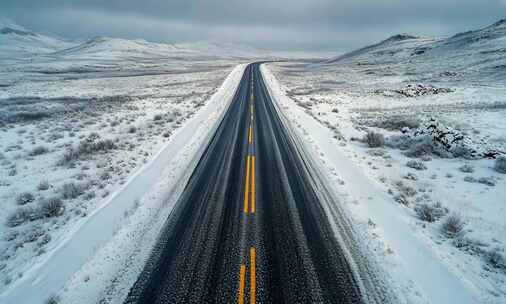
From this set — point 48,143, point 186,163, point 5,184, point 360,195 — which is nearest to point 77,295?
point 186,163

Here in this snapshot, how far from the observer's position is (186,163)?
1280 cm

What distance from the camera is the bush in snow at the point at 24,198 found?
9.19 meters

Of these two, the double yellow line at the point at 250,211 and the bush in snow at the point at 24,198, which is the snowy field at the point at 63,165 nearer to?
the bush in snow at the point at 24,198

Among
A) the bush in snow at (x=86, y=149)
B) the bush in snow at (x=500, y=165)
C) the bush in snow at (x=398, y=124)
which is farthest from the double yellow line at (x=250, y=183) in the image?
the bush in snow at (x=398, y=124)

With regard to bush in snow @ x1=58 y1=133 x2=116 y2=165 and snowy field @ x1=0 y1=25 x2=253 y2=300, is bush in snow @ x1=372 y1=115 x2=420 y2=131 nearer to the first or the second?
snowy field @ x1=0 y1=25 x2=253 y2=300

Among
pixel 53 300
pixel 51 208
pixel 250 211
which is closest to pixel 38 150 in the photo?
pixel 51 208

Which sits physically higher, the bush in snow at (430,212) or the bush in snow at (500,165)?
the bush in snow at (500,165)

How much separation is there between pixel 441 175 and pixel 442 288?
22.8 feet

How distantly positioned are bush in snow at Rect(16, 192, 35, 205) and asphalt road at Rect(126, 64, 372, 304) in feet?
19.6

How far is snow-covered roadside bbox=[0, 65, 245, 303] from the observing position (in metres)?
5.78

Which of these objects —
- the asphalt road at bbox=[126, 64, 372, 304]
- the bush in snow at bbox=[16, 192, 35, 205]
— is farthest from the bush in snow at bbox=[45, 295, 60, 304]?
the bush in snow at bbox=[16, 192, 35, 205]

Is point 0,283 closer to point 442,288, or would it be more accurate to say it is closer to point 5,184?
point 5,184

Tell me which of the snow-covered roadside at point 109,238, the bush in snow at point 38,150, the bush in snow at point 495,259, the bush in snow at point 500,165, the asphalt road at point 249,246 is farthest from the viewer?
the bush in snow at point 38,150

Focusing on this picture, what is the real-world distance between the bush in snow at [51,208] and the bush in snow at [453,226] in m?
13.1
